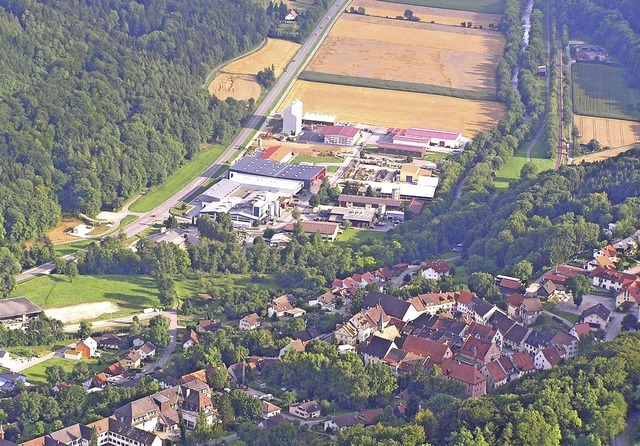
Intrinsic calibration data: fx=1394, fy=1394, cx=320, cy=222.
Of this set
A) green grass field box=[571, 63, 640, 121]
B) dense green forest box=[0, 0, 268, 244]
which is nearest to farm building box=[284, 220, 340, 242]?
dense green forest box=[0, 0, 268, 244]

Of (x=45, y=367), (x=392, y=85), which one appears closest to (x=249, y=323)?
(x=45, y=367)

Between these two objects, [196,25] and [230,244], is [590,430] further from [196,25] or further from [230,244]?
[196,25]

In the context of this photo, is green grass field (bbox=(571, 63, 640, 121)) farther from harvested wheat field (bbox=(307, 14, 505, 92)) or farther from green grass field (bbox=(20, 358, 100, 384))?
green grass field (bbox=(20, 358, 100, 384))

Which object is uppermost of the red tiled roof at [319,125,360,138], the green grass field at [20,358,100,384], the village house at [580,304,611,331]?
the village house at [580,304,611,331]

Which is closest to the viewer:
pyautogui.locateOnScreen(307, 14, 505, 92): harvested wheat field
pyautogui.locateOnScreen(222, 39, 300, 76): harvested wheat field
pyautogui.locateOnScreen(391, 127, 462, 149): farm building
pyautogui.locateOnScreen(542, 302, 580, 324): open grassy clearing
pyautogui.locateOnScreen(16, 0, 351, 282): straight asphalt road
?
pyautogui.locateOnScreen(542, 302, 580, 324): open grassy clearing

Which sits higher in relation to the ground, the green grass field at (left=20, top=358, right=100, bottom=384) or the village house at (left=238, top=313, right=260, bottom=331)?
the village house at (left=238, top=313, right=260, bottom=331)

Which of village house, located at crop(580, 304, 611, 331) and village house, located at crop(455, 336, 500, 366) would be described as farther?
village house, located at crop(580, 304, 611, 331)

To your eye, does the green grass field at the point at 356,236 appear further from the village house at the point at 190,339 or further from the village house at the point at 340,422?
the village house at the point at 340,422
